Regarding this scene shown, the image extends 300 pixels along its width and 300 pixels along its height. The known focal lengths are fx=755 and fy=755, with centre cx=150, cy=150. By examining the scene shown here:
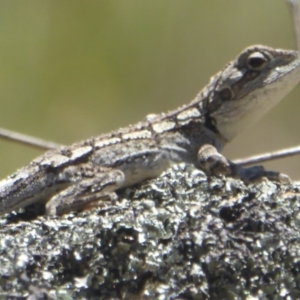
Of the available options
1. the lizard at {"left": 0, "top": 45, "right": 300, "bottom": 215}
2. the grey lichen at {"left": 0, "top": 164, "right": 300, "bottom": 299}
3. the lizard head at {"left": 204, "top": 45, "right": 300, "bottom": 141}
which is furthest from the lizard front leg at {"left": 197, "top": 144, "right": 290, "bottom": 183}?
the grey lichen at {"left": 0, "top": 164, "right": 300, "bottom": 299}

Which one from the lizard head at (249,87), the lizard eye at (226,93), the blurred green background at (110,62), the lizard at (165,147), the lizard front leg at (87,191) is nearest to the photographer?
the lizard front leg at (87,191)

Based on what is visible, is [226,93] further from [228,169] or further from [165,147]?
[228,169]

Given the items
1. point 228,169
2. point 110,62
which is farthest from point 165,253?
point 110,62

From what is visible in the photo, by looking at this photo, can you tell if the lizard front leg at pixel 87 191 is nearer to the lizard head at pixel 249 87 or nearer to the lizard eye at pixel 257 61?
the lizard head at pixel 249 87

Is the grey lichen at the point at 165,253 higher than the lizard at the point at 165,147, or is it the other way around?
the lizard at the point at 165,147

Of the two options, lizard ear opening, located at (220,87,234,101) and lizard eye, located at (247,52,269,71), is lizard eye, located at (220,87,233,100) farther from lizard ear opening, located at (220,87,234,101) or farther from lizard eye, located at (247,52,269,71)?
lizard eye, located at (247,52,269,71)

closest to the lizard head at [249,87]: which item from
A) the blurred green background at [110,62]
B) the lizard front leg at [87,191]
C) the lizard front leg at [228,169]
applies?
the lizard front leg at [228,169]
